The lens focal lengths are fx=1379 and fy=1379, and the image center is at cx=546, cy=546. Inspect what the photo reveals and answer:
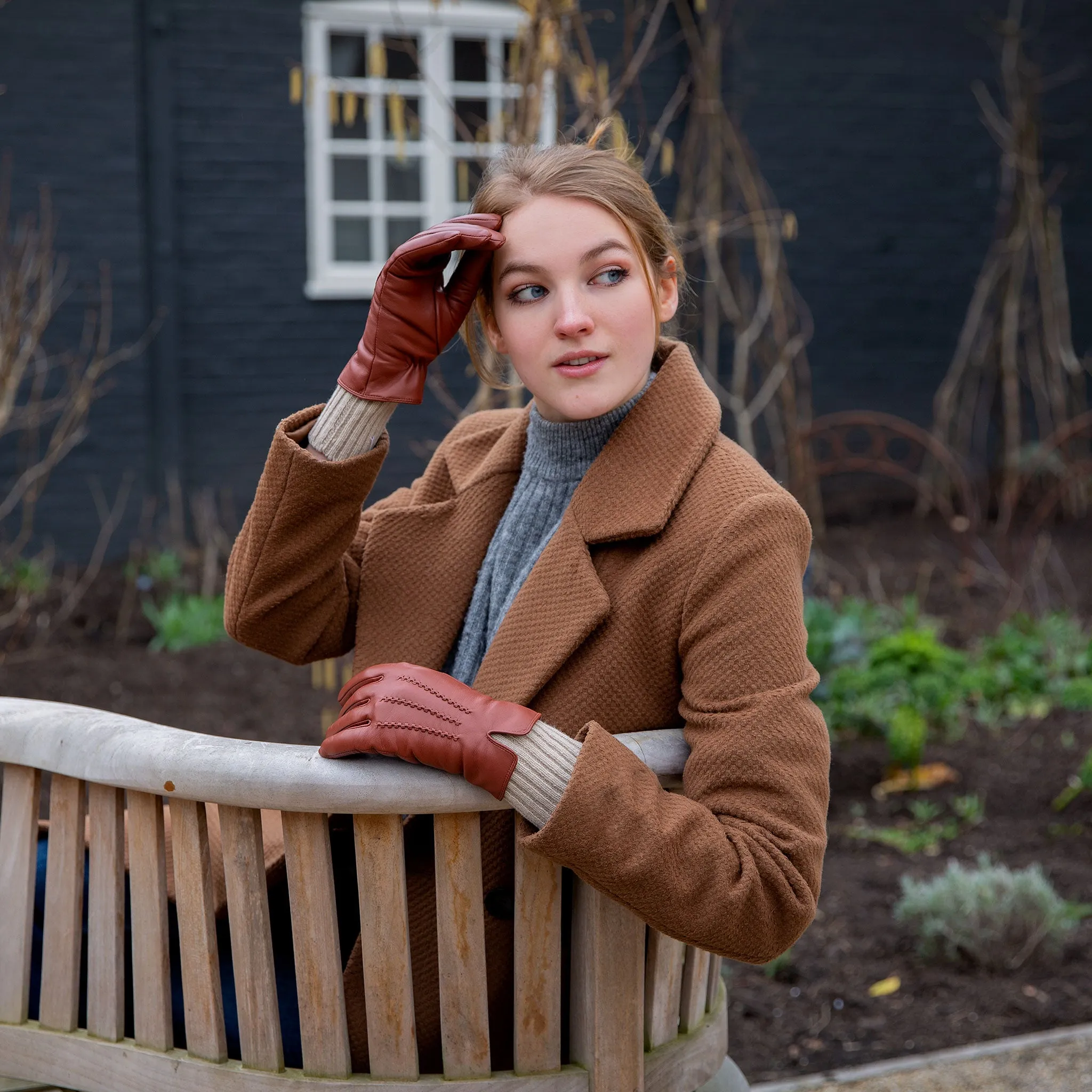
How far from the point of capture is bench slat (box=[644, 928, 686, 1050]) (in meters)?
1.58

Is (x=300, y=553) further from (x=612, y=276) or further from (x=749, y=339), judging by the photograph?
(x=749, y=339)

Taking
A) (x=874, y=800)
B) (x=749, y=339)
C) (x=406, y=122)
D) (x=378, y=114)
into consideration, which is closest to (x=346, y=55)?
(x=378, y=114)

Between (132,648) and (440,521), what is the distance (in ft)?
12.8

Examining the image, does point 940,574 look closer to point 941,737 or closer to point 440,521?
point 941,737

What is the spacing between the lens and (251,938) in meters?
1.48

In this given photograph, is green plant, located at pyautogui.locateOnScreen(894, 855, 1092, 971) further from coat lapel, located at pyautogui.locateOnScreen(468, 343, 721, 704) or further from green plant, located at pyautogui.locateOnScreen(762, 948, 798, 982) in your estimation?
coat lapel, located at pyautogui.locateOnScreen(468, 343, 721, 704)

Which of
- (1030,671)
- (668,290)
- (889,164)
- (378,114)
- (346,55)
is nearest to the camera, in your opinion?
(668,290)

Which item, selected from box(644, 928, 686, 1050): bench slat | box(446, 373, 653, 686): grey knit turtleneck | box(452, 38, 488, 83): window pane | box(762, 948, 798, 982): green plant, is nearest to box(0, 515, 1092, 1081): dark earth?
box(762, 948, 798, 982): green plant

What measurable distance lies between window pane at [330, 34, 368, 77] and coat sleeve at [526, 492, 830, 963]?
6.53 metres

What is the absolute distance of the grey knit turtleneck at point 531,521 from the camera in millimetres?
1860

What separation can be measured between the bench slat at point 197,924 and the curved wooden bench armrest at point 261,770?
56 millimetres

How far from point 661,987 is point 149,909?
59 centimetres

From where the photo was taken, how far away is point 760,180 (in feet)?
25.5

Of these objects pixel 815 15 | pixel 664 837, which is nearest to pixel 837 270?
pixel 815 15
